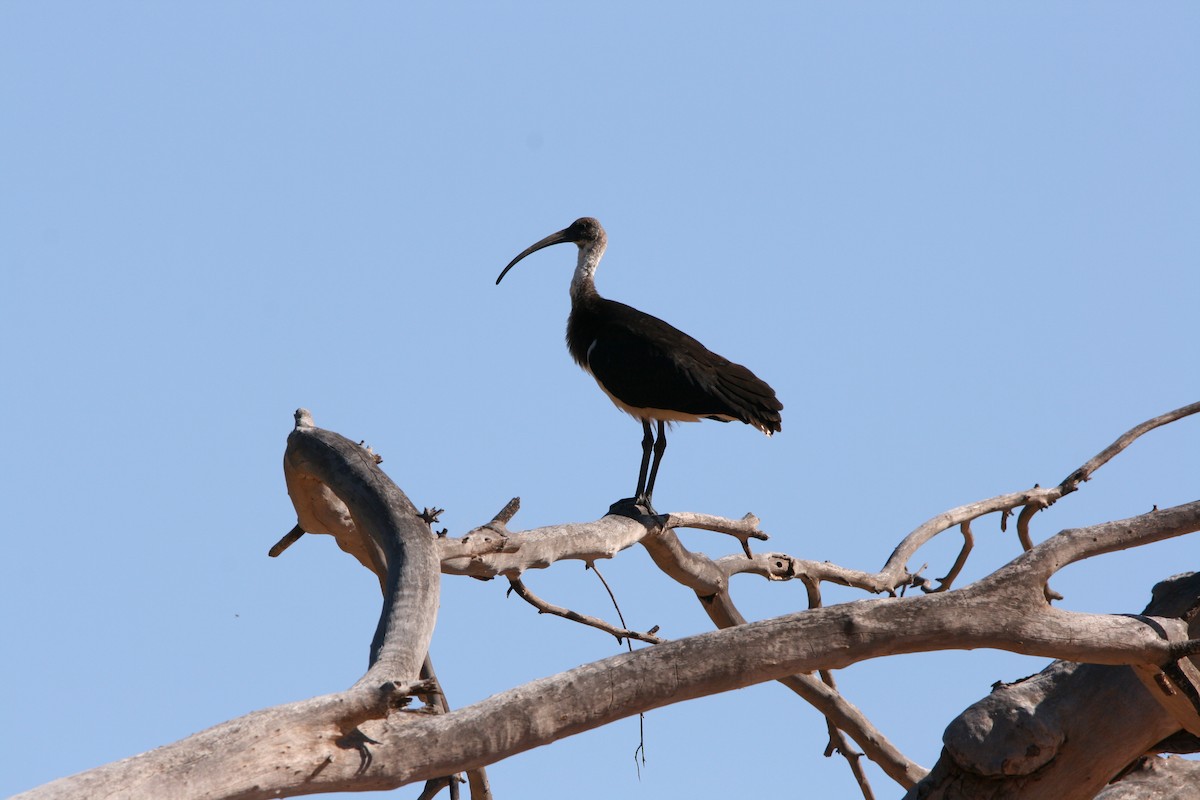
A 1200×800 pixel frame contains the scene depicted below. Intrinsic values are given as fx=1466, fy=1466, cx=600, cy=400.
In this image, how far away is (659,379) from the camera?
832 cm

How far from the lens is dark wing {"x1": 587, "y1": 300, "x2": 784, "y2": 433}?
26.9ft

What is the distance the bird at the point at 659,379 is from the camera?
822 cm

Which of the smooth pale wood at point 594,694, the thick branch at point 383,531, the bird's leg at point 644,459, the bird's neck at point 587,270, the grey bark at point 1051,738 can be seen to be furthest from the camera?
the bird's neck at point 587,270

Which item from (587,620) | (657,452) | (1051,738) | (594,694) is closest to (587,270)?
(657,452)

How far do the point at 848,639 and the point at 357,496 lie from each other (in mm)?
1769

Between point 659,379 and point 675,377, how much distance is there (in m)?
0.11

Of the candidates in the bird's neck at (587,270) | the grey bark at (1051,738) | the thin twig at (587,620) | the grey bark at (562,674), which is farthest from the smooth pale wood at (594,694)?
the bird's neck at (587,270)

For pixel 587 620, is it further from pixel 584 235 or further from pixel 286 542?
pixel 584 235

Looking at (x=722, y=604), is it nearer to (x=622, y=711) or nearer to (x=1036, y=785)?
(x=1036, y=785)

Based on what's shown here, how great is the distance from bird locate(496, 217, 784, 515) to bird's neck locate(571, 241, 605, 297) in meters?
0.71

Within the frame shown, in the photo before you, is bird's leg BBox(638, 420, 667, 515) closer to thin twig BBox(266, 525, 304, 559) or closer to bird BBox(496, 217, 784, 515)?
bird BBox(496, 217, 784, 515)

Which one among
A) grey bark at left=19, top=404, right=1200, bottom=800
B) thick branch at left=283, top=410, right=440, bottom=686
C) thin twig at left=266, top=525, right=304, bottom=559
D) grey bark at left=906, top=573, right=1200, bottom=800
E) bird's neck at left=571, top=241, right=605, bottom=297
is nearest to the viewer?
grey bark at left=19, top=404, right=1200, bottom=800

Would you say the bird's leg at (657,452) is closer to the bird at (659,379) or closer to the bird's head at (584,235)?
the bird at (659,379)

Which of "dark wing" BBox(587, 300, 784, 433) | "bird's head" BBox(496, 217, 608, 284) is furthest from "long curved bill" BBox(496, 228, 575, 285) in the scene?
"dark wing" BBox(587, 300, 784, 433)
